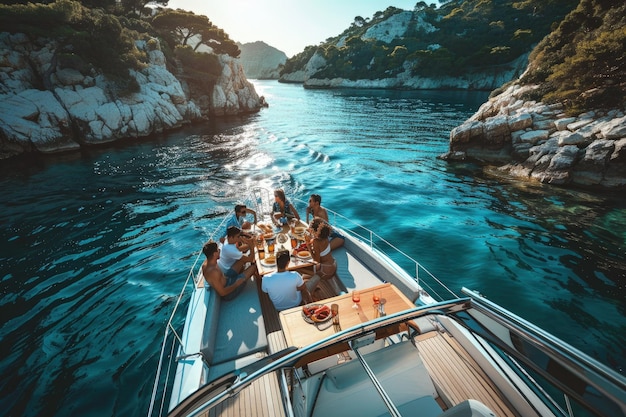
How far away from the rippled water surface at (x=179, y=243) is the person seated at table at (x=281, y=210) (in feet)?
12.1

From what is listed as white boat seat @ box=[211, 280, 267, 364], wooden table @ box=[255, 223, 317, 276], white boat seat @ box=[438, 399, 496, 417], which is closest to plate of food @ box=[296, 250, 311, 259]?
wooden table @ box=[255, 223, 317, 276]

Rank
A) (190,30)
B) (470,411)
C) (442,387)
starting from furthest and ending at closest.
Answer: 1. (190,30)
2. (442,387)
3. (470,411)

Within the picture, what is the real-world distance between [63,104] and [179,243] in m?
26.3

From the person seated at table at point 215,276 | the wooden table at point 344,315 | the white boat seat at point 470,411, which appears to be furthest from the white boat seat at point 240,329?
the white boat seat at point 470,411

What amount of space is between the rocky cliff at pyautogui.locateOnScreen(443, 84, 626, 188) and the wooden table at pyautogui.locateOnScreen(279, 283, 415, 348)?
16.4 metres

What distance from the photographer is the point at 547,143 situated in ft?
54.4

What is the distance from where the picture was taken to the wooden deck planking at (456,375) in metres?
3.59

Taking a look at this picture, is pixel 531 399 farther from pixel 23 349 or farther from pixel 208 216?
pixel 208 216

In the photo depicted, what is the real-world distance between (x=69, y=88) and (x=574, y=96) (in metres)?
43.7

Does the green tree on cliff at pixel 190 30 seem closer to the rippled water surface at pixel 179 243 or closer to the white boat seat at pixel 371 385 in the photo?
the rippled water surface at pixel 179 243

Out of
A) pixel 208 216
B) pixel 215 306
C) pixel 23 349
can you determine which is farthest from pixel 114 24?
pixel 215 306

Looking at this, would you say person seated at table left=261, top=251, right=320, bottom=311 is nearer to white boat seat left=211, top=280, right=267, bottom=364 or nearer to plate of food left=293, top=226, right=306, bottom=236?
white boat seat left=211, top=280, right=267, bottom=364

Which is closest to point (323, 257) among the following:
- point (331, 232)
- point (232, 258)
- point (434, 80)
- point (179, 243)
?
point (331, 232)

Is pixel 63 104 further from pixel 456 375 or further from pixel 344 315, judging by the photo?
pixel 456 375
